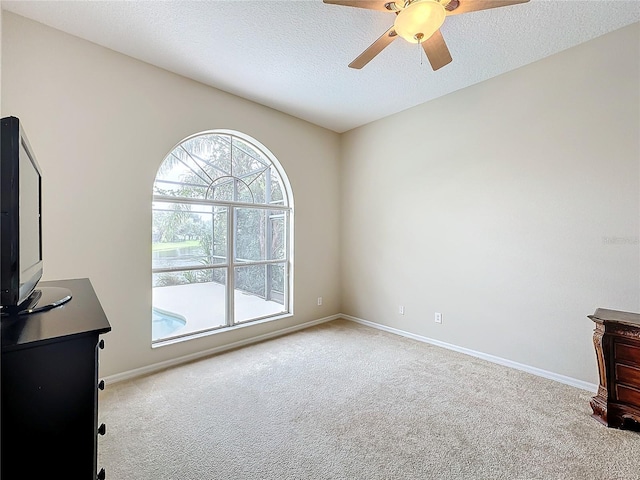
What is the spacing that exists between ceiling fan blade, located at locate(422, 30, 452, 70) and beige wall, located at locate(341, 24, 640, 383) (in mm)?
1240

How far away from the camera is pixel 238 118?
3.52 m

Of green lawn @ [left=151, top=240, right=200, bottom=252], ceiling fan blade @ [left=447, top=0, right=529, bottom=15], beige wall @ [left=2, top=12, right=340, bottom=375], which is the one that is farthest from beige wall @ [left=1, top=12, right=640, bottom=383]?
ceiling fan blade @ [left=447, top=0, right=529, bottom=15]

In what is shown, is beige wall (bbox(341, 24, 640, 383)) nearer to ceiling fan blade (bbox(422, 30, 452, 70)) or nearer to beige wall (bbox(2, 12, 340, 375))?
ceiling fan blade (bbox(422, 30, 452, 70))

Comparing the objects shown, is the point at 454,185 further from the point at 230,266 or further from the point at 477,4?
the point at 230,266

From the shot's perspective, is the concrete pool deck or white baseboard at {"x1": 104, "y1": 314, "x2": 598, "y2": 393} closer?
white baseboard at {"x1": 104, "y1": 314, "x2": 598, "y2": 393}

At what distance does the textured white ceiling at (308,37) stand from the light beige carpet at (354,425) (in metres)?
2.90

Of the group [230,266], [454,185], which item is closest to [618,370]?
[454,185]

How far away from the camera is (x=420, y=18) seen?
169cm

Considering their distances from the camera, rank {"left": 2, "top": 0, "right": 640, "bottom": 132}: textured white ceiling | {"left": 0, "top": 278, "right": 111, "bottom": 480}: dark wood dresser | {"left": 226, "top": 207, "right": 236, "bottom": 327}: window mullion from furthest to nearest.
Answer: {"left": 226, "top": 207, "right": 236, "bottom": 327}: window mullion, {"left": 2, "top": 0, "right": 640, "bottom": 132}: textured white ceiling, {"left": 0, "top": 278, "right": 111, "bottom": 480}: dark wood dresser

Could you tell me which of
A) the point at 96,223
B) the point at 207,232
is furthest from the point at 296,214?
the point at 96,223

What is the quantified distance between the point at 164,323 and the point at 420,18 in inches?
132

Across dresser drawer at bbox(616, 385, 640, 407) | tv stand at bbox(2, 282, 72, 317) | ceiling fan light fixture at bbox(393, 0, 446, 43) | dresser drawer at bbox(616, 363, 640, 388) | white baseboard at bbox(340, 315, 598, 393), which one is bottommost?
white baseboard at bbox(340, 315, 598, 393)

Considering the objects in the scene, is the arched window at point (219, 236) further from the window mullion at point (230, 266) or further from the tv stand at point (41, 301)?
the tv stand at point (41, 301)

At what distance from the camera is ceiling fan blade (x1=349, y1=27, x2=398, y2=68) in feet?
6.41
